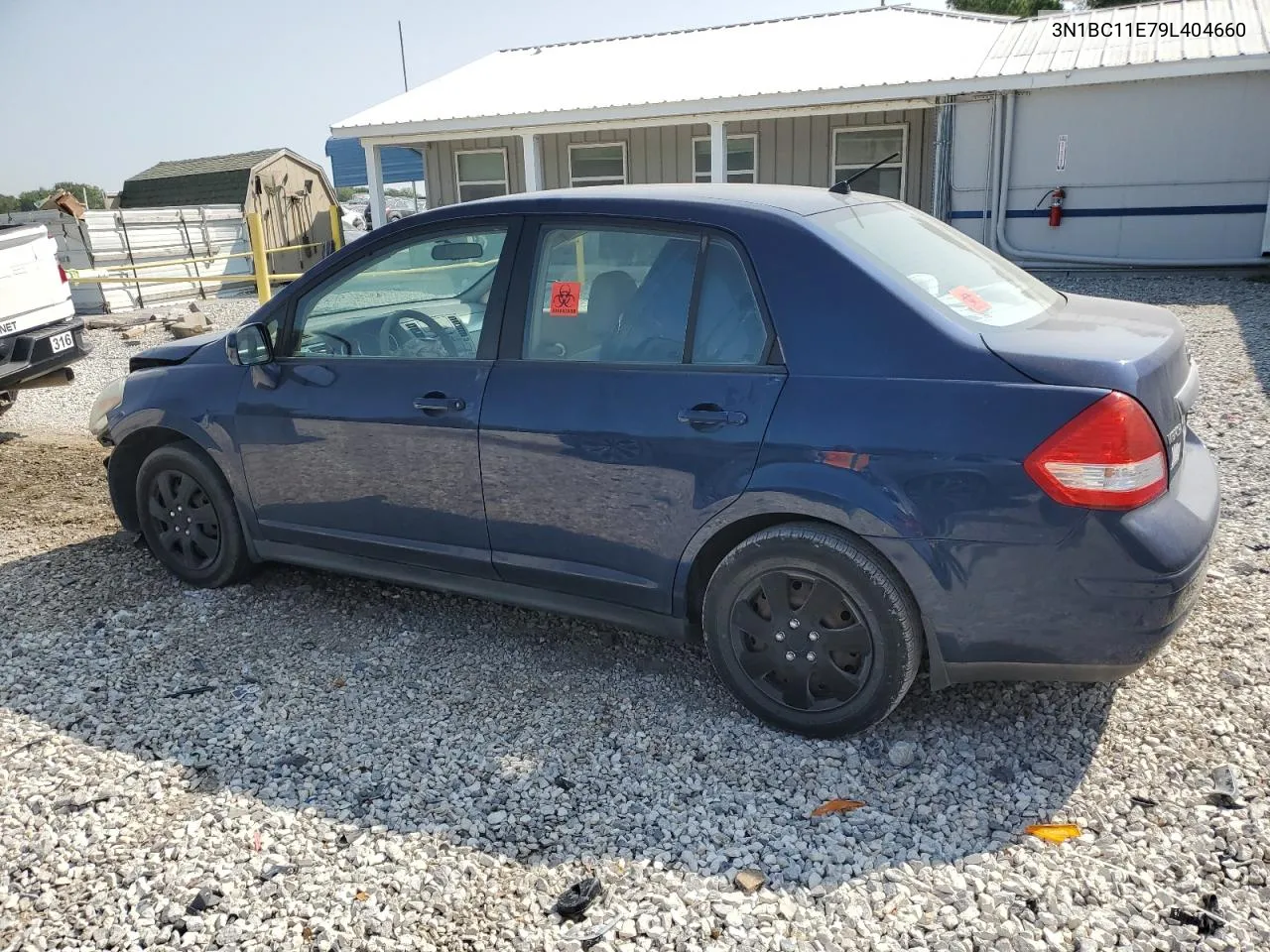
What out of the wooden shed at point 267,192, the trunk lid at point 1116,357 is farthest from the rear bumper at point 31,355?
the wooden shed at point 267,192

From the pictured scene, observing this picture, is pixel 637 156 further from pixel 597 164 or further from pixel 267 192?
pixel 267 192

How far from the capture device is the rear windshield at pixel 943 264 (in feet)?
10.5

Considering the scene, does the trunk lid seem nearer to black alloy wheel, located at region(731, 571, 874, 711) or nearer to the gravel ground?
black alloy wheel, located at region(731, 571, 874, 711)

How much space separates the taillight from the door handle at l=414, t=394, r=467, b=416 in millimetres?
1969

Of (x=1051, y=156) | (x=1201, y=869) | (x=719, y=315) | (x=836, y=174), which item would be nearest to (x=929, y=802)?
(x=1201, y=869)

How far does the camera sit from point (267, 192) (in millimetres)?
27281

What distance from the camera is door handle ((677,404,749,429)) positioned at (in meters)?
3.13

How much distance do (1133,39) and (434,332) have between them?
1533 centimetres

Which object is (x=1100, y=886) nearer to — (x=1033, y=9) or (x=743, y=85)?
(x=743, y=85)

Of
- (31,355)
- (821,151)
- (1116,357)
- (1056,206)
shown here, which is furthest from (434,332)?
(821,151)

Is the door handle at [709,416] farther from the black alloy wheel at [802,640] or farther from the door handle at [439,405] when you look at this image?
the door handle at [439,405]

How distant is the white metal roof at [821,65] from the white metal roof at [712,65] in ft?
0.13

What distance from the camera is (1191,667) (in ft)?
11.5

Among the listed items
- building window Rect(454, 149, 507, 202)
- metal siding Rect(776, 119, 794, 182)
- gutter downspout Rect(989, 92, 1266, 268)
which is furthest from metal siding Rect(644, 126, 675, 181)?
gutter downspout Rect(989, 92, 1266, 268)
